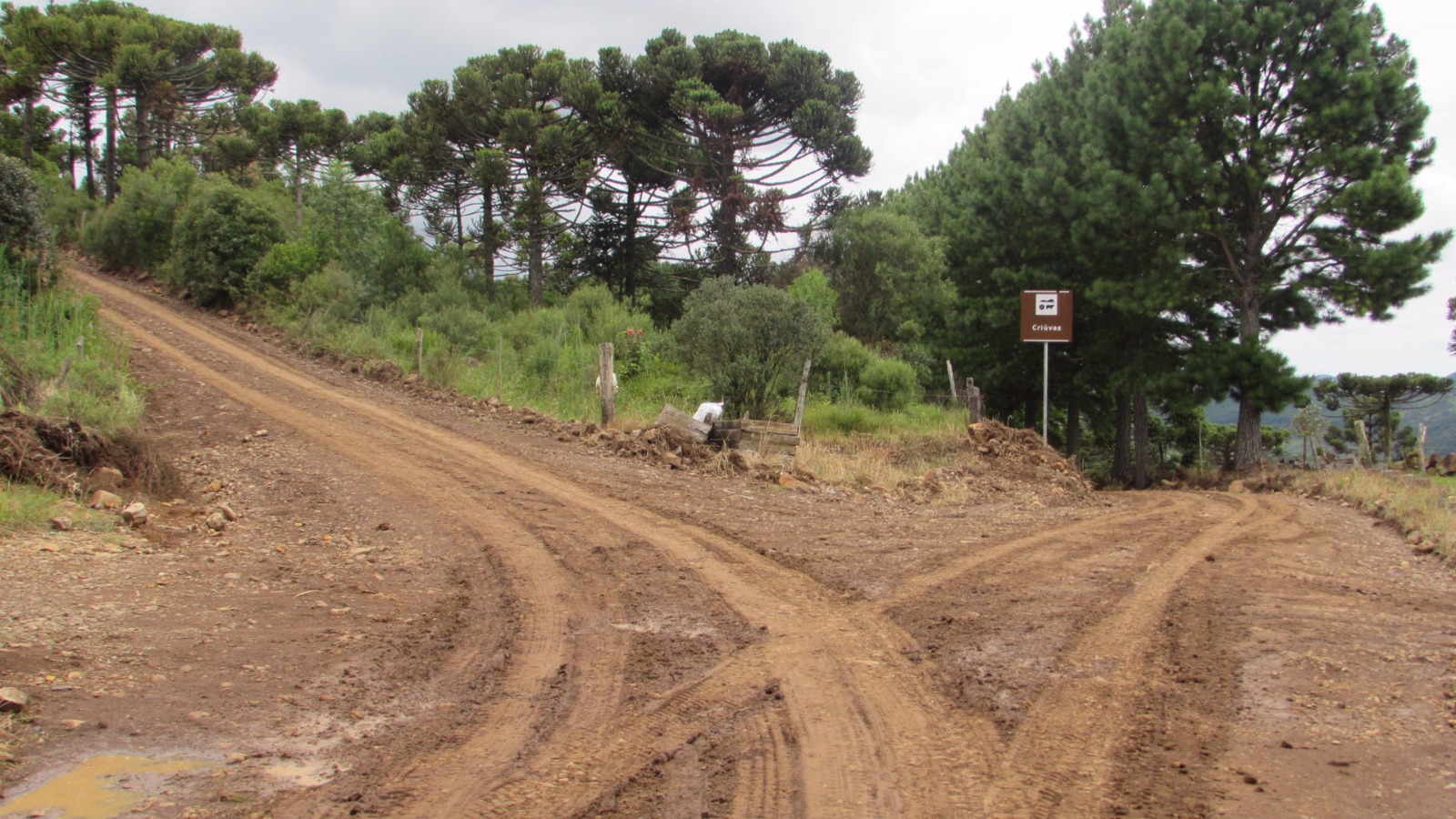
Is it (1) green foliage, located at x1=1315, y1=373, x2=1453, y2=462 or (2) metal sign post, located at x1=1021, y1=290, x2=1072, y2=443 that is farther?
(1) green foliage, located at x1=1315, y1=373, x2=1453, y2=462

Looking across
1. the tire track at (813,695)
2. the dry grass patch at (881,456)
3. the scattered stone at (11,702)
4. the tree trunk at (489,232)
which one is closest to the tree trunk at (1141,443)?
the dry grass patch at (881,456)

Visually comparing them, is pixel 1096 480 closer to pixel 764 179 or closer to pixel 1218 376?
pixel 1218 376

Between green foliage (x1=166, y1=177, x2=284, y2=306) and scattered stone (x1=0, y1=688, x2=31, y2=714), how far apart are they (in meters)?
21.9

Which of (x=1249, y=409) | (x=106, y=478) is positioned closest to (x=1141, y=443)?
(x=1249, y=409)

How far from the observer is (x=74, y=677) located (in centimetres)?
510

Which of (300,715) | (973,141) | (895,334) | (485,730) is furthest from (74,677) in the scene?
(973,141)

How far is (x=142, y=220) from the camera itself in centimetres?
2844

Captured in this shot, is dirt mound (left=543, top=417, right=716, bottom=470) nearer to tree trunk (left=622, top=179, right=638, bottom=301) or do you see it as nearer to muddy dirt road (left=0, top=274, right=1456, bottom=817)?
muddy dirt road (left=0, top=274, right=1456, bottom=817)

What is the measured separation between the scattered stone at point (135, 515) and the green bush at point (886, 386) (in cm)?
1567

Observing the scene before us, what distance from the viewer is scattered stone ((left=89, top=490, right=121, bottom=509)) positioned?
336 inches

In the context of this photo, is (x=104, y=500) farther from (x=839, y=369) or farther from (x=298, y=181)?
(x=298, y=181)

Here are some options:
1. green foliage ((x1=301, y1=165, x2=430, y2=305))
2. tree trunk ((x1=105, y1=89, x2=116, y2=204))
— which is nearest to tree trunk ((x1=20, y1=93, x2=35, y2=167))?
tree trunk ((x1=105, y1=89, x2=116, y2=204))

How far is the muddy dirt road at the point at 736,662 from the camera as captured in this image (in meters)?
A: 4.06

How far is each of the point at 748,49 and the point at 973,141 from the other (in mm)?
10076
